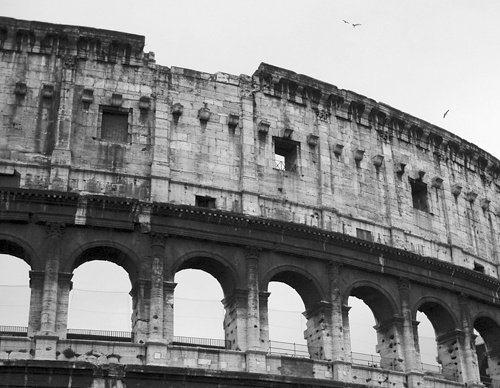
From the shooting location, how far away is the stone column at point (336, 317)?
25328 mm

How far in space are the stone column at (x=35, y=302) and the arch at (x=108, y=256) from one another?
858mm

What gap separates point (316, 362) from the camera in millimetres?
24844

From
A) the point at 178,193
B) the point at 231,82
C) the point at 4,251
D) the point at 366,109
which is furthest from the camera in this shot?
the point at 366,109

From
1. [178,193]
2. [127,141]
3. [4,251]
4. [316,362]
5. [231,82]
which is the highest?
[231,82]

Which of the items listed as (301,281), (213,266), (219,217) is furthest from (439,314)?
(219,217)

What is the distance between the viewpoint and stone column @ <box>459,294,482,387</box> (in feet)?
92.5

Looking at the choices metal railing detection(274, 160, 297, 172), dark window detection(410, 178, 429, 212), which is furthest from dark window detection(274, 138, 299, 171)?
dark window detection(410, 178, 429, 212)

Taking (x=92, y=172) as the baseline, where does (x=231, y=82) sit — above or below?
above

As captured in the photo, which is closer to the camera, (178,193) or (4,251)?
(4,251)

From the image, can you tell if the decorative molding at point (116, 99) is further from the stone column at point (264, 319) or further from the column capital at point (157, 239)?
the stone column at point (264, 319)

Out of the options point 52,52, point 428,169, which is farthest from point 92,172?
point 428,169

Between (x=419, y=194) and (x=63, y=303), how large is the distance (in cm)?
1456

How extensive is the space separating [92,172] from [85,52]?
418 cm

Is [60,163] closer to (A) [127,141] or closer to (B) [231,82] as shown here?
(A) [127,141]
